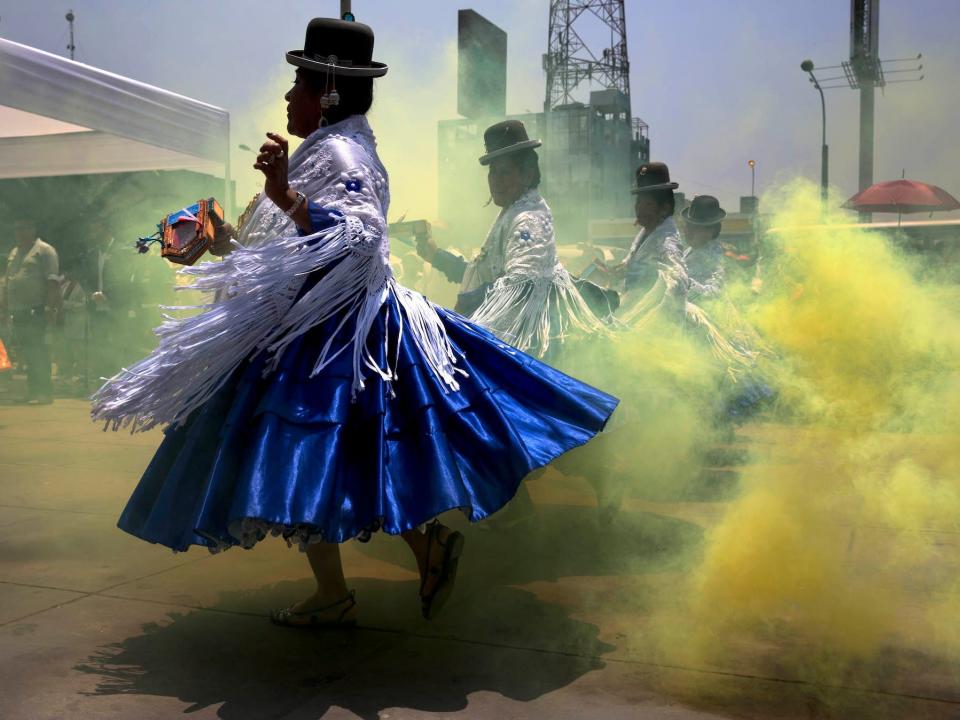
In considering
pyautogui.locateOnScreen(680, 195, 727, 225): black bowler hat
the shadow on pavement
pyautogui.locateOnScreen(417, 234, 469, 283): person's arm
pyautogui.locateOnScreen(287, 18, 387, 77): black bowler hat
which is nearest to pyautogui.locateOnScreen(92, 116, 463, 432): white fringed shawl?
pyautogui.locateOnScreen(287, 18, 387, 77): black bowler hat

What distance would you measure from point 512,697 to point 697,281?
17.2ft

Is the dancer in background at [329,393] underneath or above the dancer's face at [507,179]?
underneath

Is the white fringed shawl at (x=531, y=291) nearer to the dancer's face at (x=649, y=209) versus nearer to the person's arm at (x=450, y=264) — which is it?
the person's arm at (x=450, y=264)

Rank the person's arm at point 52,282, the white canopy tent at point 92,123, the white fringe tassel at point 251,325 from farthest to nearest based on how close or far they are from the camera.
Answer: the person's arm at point 52,282 < the white canopy tent at point 92,123 < the white fringe tassel at point 251,325

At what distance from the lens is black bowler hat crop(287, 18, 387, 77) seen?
307cm

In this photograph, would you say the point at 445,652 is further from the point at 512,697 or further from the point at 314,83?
the point at 314,83

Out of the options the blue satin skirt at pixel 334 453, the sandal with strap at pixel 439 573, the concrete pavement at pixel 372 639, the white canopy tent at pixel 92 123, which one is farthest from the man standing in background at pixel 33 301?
the sandal with strap at pixel 439 573

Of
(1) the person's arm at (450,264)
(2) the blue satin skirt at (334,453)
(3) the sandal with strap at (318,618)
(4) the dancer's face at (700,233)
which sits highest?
(4) the dancer's face at (700,233)

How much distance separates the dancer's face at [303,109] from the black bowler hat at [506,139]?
1.75m

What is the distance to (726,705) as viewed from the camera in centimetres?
259

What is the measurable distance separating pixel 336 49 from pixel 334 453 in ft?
4.21

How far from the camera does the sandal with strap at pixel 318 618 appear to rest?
3.14 m

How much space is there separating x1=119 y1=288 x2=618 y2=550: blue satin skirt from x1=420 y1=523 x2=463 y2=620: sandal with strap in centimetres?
34

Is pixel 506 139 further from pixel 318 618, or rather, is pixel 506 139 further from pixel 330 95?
pixel 318 618
